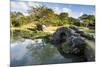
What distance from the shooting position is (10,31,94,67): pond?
2025 mm

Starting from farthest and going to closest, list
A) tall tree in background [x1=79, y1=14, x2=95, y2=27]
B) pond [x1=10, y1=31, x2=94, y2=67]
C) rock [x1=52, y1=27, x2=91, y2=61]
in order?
1. tall tree in background [x1=79, y1=14, x2=95, y2=27]
2. rock [x1=52, y1=27, x2=91, y2=61]
3. pond [x1=10, y1=31, x2=94, y2=67]

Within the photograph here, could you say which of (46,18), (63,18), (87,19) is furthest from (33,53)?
(87,19)

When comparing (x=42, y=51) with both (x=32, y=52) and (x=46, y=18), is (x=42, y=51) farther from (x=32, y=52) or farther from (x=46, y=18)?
(x=46, y=18)

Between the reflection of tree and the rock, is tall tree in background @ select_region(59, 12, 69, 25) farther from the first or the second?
the reflection of tree

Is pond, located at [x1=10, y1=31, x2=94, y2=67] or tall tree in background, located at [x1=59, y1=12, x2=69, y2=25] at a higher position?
tall tree in background, located at [x1=59, y1=12, x2=69, y2=25]

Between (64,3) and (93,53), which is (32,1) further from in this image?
(93,53)

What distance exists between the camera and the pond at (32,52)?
2025 millimetres

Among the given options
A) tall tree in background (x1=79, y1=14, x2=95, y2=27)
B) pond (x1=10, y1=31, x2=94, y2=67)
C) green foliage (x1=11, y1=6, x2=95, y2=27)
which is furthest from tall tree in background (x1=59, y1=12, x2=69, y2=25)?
pond (x1=10, y1=31, x2=94, y2=67)

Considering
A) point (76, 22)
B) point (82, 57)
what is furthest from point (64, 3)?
point (82, 57)

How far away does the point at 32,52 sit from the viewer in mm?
2100

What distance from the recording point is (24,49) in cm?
206

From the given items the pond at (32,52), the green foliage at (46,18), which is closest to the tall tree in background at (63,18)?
the green foliage at (46,18)
